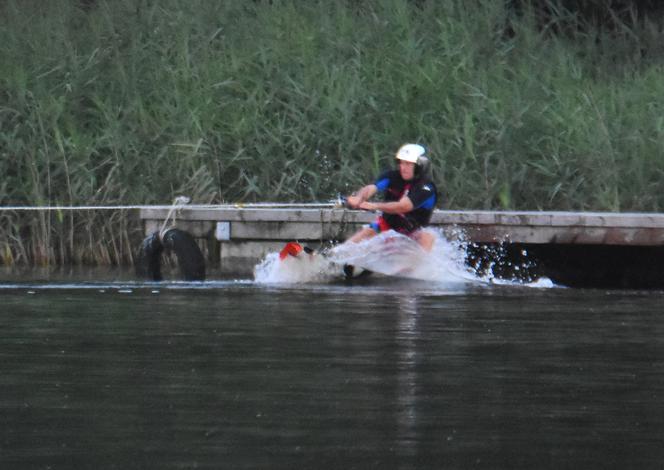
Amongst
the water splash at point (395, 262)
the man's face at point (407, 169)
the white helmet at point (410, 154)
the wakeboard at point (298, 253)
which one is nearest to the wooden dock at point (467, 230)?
the water splash at point (395, 262)

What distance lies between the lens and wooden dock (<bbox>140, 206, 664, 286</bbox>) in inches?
717

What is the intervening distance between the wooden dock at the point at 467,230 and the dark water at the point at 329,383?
2052mm

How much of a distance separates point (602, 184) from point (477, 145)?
135cm

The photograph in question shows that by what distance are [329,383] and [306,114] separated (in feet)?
36.2

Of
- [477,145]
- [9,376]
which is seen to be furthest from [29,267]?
[9,376]

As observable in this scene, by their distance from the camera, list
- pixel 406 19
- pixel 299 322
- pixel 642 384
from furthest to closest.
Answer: pixel 406 19, pixel 299 322, pixel 642 384

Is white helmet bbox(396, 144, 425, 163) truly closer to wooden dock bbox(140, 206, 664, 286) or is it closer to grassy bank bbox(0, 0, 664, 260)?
wooden dock bbox(140, 206, 664, 286)

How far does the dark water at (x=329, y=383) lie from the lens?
8477mm

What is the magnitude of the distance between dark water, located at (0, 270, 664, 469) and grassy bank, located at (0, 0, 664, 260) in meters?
4.34

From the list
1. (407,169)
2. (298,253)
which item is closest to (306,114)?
(407,169)

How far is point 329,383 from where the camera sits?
10.6 metres

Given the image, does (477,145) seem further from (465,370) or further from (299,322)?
(465,370)

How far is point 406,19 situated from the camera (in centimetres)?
2364

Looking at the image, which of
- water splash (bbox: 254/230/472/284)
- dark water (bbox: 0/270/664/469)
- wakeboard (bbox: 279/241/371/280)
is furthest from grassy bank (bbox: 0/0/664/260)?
dark water (bbox: 0/270/664/469)
